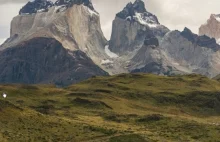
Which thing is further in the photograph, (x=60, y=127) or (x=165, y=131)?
(x=165, y=131)

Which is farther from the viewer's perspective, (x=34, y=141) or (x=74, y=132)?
(x=74, y=132)

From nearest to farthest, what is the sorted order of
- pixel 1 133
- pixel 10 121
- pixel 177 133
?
1. pixel 1 133
2. pixel 10 121
3. pixel 177 133

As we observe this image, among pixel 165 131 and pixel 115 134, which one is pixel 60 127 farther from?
pixel 165 131

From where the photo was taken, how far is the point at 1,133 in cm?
15150

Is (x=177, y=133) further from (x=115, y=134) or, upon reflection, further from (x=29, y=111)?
(x=29, y=111)

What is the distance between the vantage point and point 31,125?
16675 cm

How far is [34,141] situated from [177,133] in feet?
187

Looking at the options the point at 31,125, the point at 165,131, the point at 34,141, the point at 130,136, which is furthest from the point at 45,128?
the point at 165,131

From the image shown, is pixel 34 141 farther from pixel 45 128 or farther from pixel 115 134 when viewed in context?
pixel 115 134

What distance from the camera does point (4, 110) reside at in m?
175

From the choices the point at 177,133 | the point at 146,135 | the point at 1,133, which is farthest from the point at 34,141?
the point at 177,133

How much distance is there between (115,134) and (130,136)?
10.1 metres

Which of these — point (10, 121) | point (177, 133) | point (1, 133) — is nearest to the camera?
point (1, 133)

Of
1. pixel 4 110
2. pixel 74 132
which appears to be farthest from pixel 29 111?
pixel 74 132
